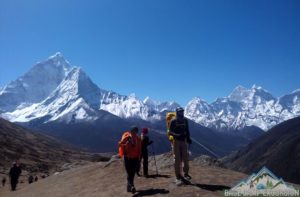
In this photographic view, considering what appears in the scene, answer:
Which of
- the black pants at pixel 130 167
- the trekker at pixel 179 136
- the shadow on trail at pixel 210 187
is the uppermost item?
the trekker at pixel 179 136

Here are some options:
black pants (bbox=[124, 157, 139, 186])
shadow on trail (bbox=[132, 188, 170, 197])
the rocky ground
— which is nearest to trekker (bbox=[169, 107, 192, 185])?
shadow on trail (bbox=[132, 188, 170, 197])

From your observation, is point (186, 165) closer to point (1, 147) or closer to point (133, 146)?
point (133, 146)

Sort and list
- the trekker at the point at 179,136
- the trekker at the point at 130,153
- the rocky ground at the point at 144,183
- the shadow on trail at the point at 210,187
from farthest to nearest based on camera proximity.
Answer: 1. the trekker at the point at 130,153
2. the trekker at the point at 179,136
3. the rocky ground at the point at 144,183
4. the shadow on trail at the point at 210,187

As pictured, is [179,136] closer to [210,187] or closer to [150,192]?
[210,187]

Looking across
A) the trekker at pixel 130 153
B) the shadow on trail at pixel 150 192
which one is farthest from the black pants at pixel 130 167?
the shadow on trail at pixel 150 192

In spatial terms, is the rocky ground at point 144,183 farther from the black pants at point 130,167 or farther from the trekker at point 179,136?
the trekker at point 179,136

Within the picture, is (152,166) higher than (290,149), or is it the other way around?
(290,149)

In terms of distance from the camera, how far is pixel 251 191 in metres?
15.5

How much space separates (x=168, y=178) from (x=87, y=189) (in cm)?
479

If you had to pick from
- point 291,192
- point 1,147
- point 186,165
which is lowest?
point 291,192

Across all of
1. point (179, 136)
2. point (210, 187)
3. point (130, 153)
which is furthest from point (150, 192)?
point (179, 136)

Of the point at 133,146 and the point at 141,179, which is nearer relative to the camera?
the point at 133,146

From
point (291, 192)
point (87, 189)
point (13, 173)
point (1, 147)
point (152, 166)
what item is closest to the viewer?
point (291, 192)

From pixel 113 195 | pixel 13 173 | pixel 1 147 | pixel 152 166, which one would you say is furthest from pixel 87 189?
pixel 1 147
